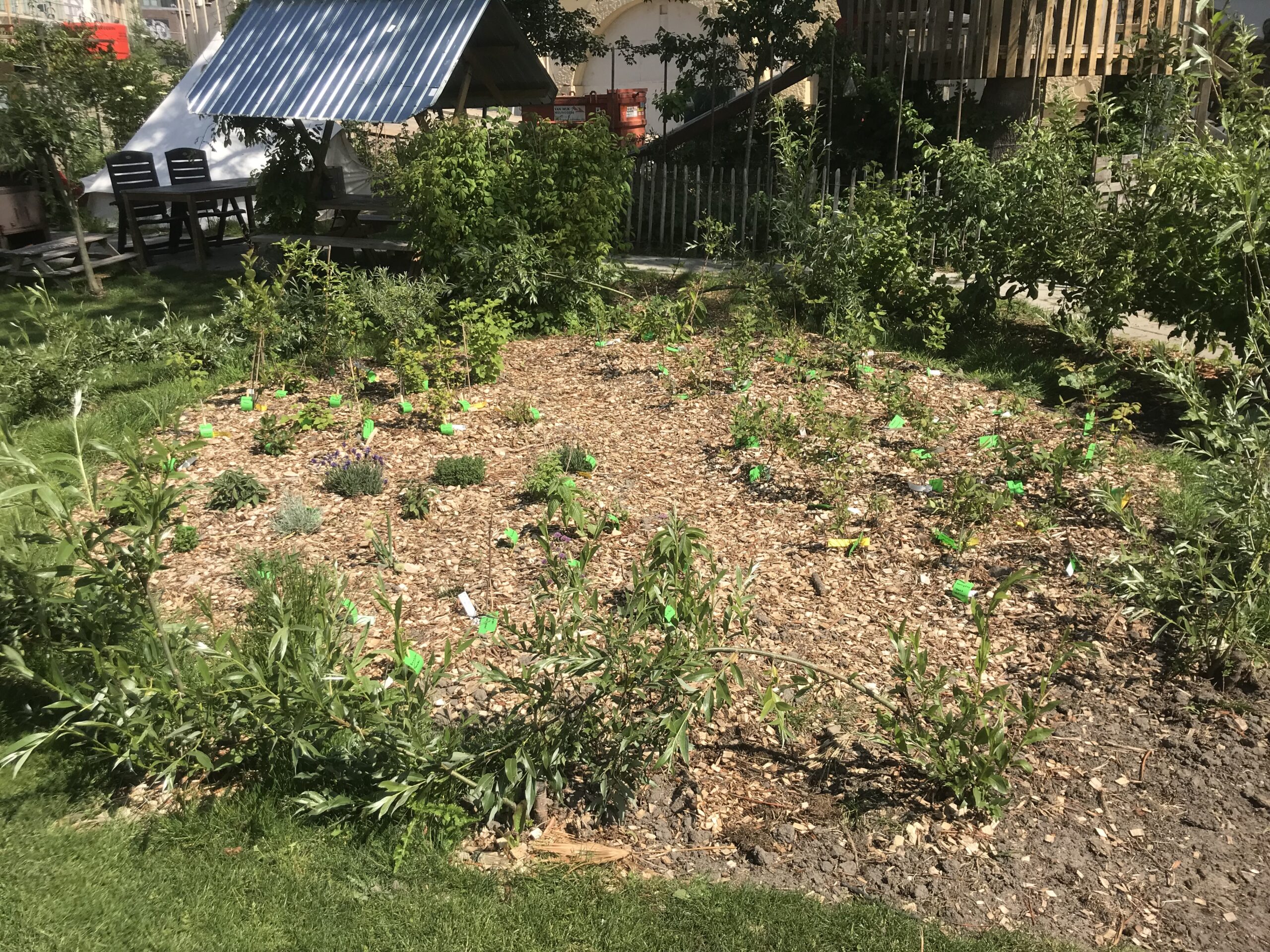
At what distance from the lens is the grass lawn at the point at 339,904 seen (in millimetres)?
2975

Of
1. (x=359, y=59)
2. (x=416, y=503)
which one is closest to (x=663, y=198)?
(x=359, y=59)

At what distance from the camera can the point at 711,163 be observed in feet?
40.6

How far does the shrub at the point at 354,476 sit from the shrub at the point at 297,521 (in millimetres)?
349

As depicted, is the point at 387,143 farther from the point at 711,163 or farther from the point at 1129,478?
the point at 1129,478

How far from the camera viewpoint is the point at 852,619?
4.48 m

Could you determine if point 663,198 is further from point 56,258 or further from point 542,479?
point 542,479

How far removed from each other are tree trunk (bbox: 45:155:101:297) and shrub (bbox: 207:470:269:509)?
5.68m

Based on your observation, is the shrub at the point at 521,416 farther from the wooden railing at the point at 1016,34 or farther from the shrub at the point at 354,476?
the wooden railing at the point at 1016,34

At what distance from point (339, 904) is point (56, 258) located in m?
10.3

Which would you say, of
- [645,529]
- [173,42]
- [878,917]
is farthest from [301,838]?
[173,42]

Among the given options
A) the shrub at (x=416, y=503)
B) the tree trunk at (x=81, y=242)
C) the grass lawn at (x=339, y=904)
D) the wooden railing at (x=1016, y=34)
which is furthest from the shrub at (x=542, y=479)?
the wooden railing at (x=1016, y=34)

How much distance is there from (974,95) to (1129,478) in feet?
31.7

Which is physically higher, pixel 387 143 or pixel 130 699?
pixel 387 143

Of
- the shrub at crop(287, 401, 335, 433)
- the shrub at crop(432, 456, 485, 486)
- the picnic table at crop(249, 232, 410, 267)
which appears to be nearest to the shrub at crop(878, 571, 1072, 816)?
the shrub at crop(432, 456, 485, 486)
